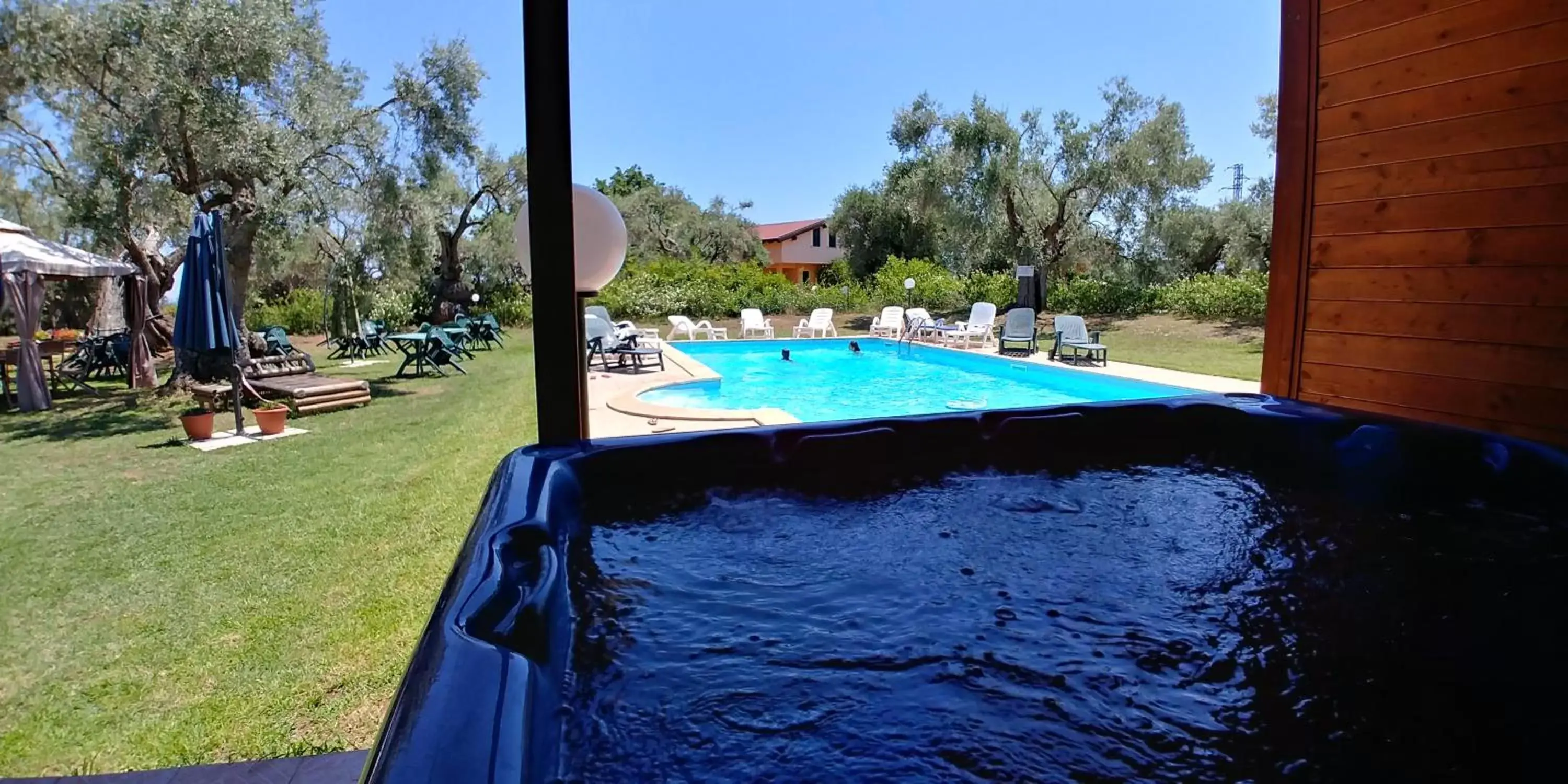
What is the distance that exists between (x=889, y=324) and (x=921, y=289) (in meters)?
3.66

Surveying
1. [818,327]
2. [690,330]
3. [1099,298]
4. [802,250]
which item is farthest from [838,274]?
[690,330]

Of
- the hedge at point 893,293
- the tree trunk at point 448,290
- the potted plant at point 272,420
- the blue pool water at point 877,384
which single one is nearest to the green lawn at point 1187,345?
the hedge at point 893,293

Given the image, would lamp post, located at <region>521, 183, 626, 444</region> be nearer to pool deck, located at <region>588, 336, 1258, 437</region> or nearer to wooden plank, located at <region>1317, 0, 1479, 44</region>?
pool deck, located at <region>588, 336, 1258, 437</region>

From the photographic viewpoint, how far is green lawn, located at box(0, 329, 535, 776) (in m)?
2.07

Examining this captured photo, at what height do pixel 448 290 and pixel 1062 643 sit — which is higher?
pixel 448 290

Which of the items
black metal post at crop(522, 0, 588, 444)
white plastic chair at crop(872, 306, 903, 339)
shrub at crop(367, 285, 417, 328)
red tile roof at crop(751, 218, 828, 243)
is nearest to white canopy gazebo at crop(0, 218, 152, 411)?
shrub at crop(367, 285, 417, 328)

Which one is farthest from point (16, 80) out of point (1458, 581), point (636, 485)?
point (1458, 581)

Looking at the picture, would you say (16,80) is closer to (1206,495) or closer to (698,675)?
(698,675)

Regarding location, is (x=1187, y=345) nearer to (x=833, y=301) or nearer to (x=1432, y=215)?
(x=833, y=301)

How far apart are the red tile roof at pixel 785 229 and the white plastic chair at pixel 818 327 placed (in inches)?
651

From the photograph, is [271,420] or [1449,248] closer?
[1449,248]

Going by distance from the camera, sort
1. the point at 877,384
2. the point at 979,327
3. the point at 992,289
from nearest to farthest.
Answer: the point at 877,384 < the point at 979,327 < the point at 992,289

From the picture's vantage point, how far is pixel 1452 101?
3141mm

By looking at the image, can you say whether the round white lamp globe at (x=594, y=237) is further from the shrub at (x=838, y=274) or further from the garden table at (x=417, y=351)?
the shrub at (x=838, y=274)
